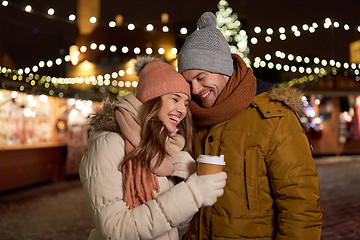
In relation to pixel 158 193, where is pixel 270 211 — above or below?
below

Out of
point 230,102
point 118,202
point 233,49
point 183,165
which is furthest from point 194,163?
point 233,49

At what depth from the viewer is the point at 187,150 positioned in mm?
2498

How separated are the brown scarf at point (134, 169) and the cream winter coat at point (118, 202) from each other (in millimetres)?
46

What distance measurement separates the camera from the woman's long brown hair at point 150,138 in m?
2.17

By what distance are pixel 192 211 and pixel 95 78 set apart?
34.1 ft

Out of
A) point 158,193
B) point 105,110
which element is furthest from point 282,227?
point 105,110

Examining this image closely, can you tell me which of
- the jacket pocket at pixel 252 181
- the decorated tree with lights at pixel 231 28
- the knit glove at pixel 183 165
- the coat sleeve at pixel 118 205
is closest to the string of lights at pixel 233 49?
the decorated tree with lights at pixel 231 28

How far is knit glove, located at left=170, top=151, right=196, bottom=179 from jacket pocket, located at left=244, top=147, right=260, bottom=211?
1.10 ft

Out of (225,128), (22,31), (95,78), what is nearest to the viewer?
(225,128)

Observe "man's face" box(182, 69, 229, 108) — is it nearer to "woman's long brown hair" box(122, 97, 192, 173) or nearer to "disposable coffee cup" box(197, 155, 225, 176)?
"woman's long brown hair" box(122, 97, 192, 173)

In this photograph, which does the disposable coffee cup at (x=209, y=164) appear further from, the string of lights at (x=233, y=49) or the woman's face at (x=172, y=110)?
the string of lights at (x=233, y=49)

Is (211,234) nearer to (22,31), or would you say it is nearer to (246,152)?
(246,152)

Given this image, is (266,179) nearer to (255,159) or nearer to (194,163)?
(255,159)

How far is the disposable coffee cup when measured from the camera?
194 centimetres
